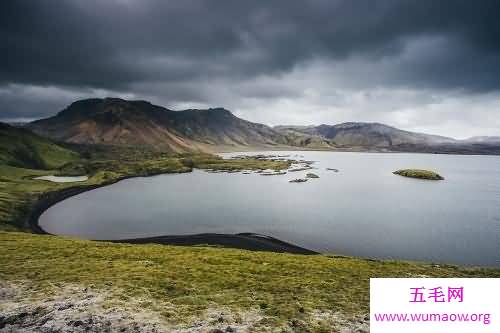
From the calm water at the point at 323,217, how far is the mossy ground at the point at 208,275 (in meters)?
23.0

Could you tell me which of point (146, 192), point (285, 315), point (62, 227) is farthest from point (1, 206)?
point (285, 315)

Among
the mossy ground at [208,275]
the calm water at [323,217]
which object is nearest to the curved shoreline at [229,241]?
the calm water at [323,217]

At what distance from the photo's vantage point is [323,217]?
92.6m

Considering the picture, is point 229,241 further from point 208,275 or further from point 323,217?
point 208,275

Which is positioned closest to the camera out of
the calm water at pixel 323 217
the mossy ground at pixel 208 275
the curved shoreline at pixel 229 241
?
the mossy ground at pixel 208 275

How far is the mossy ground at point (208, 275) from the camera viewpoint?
91.2ft

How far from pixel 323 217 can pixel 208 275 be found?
6233 cm

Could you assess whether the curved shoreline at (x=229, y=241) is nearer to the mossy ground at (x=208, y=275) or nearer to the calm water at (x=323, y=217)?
the calm water at (x=323, y=217)

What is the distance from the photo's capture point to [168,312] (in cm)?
2580

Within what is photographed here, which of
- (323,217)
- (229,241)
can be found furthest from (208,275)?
(323,217)

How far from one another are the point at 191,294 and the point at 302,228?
181 ft

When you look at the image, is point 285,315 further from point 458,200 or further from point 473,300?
point 458,200

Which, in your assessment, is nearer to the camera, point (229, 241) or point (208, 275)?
point (208, 275)

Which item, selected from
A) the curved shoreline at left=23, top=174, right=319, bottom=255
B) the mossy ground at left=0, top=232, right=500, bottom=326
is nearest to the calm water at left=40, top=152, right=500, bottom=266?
the curved shoreline at left=23, top=174, right=319, bottom=255
